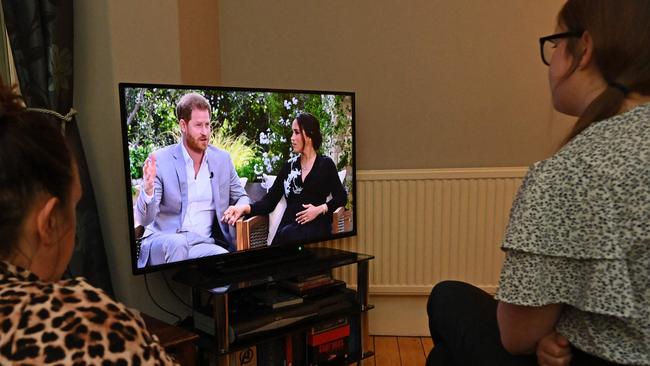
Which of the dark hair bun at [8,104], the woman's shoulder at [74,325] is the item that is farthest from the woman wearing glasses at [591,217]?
the dark hair bun at [8,104]

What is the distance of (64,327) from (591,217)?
825 millimetres

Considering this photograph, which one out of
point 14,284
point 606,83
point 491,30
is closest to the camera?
point 14,284

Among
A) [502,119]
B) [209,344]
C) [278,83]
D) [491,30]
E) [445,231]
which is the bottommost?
[209,344]

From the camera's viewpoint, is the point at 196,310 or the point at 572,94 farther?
the point at 196,310

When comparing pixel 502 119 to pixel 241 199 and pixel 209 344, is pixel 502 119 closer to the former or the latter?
pixel 241 199

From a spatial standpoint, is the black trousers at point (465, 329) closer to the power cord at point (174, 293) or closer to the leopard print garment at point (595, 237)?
the leopard print garment at point (595, 237)

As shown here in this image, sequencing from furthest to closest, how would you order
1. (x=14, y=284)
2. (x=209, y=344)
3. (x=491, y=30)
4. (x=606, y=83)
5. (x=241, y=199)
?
(x=491, y=30) → (x=241, y=199) → (x=209, y=344) → (x=606, y=83) → (x=14, y=284)

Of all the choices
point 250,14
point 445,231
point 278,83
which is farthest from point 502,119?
point 250,14

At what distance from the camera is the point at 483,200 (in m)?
2.64

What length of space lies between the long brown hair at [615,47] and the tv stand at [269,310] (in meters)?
1.33

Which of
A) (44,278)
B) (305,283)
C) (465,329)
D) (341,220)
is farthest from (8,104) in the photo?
(341,220)

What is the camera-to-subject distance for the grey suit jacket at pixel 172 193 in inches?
75.8

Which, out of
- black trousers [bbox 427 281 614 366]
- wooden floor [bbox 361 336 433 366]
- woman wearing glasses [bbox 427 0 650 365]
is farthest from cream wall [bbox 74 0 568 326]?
woman wearing glasses [bbox 427 0 650 365]

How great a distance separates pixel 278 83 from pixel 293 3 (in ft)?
1.29
